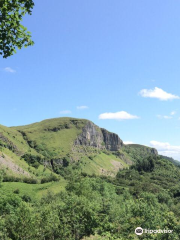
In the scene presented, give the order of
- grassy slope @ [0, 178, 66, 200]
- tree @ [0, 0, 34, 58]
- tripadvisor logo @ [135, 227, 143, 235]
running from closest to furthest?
1. tree @ [0, 0, 34, 58]
2. tripadvisor logo @ [135, 227, 143, 235]
3. grassy slope @ [0, 178, 66, 200]

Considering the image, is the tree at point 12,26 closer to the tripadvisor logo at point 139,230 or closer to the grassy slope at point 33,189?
the tripadvisor logo at point 139,230

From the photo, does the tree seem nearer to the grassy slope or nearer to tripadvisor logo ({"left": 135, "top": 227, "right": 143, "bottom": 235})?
tripadvisor logo ({"left": 135, "top": 227, "right": 143, "bottom": 235})

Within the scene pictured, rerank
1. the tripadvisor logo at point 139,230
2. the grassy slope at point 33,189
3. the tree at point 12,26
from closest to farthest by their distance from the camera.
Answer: the tree at point 12,26
the tripadvisor logo at point 139,230
the grassy slope at point 33,189

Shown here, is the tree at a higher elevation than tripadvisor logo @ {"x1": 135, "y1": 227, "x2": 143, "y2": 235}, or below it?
higher

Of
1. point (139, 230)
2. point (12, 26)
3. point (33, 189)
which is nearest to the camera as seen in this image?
point (12, 26)

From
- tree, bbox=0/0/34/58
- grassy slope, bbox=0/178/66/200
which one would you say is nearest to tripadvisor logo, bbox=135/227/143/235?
tree, bbox=0/0/34/58

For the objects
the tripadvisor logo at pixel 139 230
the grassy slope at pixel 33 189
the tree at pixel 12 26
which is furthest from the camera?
the grassy slope at pixel 33 189

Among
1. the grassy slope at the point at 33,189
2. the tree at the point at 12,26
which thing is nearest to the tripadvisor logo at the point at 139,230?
the tree at the point at 12,26

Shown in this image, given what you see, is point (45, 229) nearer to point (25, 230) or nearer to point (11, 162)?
point (25, 230)

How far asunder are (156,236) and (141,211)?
32.1 feet

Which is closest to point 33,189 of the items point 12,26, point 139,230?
point 139,230

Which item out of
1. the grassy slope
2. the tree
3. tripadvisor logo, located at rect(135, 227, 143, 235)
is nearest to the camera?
the tree

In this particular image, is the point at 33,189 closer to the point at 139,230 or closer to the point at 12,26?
the point at 139,230

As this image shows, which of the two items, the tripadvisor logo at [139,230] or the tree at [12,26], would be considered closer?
the tree at [12,26]
